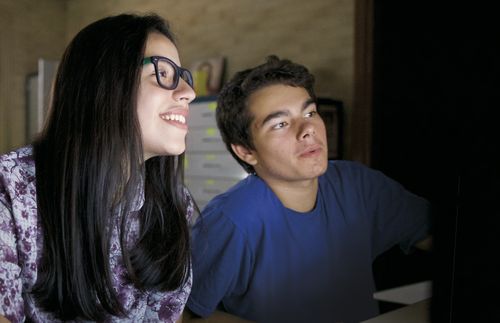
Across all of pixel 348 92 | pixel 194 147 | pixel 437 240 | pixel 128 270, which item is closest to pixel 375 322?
pixel 437 240

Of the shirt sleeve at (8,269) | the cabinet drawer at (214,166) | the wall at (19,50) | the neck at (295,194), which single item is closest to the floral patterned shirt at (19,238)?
the shirt sleeve at (8,269)

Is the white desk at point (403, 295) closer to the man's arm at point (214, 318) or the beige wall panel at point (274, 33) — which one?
the man's arm at point (214, 318)

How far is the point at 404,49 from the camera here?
1.71 meters

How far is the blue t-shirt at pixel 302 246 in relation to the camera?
1.30 metres

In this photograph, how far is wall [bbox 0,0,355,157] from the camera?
3.57m

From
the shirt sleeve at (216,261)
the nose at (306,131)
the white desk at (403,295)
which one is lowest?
the white desk at (403,295)

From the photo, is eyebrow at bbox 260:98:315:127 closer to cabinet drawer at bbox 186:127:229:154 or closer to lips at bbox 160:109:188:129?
lips at bbox 160:109:188:129

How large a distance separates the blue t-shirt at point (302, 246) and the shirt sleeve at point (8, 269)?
0.44 meters

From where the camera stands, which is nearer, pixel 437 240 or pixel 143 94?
pixel 437 240

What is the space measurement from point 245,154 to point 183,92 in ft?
1.59

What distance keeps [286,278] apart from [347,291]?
0.20 meters

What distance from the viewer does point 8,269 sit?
88 cm

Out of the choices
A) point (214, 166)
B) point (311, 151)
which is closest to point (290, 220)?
point (311, 151)

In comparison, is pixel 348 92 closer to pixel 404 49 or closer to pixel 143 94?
pixel 404 49
